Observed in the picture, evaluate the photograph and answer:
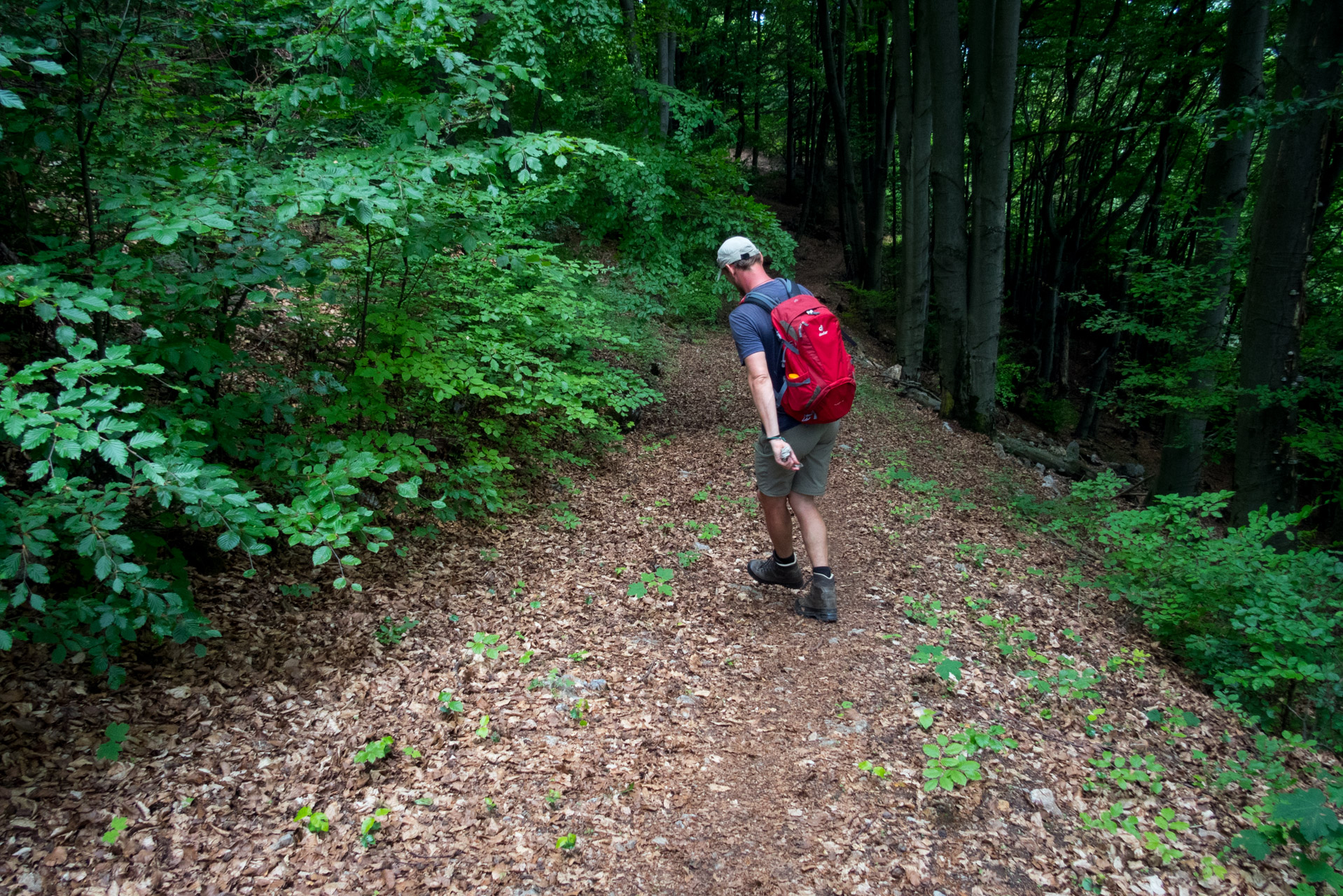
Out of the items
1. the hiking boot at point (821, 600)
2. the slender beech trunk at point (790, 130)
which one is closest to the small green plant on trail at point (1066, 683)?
the hiking boot at point (821, 600)

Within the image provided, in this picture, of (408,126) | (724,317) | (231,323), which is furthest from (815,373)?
(724,317)

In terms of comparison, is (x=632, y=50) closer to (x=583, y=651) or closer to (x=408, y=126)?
(x=408, y=126)

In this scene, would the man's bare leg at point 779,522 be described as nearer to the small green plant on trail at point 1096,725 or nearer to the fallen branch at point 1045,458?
the small green plant on trail at point 1096,725

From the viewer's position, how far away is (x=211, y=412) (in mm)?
2812

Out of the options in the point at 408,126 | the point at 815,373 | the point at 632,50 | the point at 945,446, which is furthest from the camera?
the point at 632,50

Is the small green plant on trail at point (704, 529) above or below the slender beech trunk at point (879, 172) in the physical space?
below

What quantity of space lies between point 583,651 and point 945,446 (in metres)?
6.63

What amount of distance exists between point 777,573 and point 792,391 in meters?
1.25

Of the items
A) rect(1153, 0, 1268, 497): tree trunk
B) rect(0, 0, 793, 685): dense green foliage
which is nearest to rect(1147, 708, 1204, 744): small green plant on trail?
rect(0, 0, 793, 685): dense green foliage

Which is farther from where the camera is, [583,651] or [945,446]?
[945,446]

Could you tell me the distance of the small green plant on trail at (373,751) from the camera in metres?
2.52

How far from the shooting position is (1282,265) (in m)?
→ 6.01

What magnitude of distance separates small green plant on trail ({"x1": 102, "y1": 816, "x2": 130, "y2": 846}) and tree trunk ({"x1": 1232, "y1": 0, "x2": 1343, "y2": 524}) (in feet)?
27.0

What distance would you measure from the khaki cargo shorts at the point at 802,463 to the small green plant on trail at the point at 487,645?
160 cm
